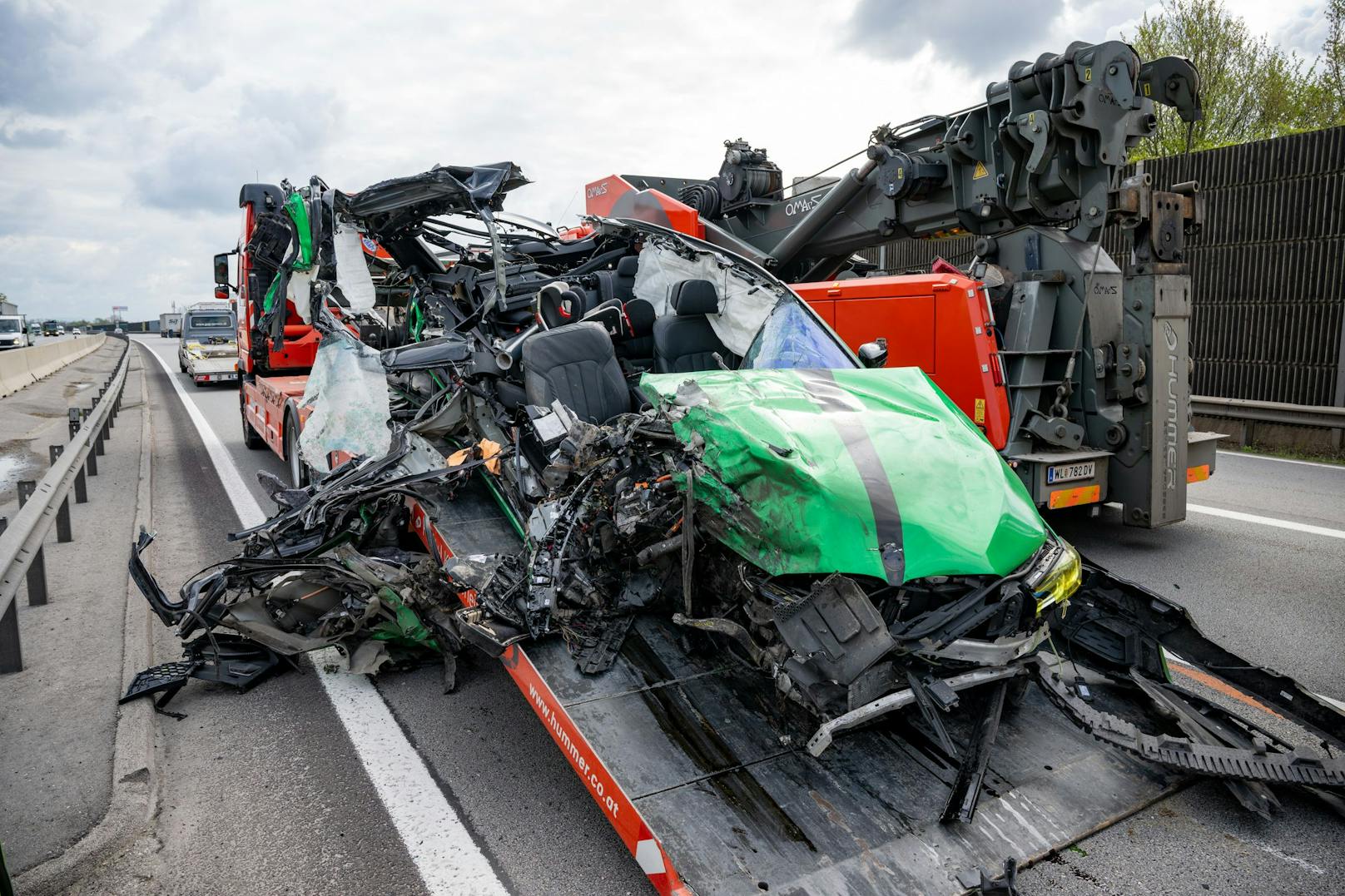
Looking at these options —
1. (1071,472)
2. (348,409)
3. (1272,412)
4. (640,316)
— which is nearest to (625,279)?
(640,316)

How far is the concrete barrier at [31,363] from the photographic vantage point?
61.2ft

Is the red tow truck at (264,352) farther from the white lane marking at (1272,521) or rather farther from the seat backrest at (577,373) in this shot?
the white lane marking at (1272,521)

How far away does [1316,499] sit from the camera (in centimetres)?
806

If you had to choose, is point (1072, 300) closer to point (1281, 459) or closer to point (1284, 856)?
point (1284, 856)

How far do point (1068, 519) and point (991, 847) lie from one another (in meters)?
5.50

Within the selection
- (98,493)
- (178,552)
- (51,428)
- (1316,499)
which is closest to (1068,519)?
(1316,499)

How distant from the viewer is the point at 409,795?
340 cm

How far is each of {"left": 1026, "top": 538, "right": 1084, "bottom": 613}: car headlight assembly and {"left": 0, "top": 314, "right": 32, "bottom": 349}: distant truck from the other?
44650 mm

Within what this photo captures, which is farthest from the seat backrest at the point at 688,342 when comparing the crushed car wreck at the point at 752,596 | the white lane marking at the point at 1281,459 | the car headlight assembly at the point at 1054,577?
the white lane marking at the point at 1281,459

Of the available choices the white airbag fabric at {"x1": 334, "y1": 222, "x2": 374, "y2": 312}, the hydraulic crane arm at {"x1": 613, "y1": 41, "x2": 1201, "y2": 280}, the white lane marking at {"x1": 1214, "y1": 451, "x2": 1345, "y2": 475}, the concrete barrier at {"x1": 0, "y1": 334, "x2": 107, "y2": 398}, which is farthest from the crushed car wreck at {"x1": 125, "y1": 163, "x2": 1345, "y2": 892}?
the concrete barrier at {"x1": 0, "y1": 334, "x2": 107, "y2": 398}

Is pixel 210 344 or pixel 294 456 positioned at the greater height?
pixel 210 344

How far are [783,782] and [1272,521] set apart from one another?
6.51m

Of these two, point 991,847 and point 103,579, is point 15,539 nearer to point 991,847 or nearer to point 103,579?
point 103,579

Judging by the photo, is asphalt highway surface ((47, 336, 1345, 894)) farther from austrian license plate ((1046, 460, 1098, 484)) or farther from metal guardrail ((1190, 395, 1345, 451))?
metal guardrail ((1190, 395, 1345, 451))
